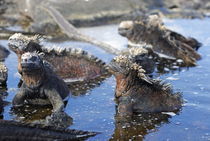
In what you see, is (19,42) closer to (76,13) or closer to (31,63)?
(31,63)

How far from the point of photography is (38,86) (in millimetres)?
6207

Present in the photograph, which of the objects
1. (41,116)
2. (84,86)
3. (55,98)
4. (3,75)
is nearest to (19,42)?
(3,75)

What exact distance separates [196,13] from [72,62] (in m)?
→ 7.97

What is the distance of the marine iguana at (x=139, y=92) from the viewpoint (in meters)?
6.18

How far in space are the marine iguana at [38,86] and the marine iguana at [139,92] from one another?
0.84 m

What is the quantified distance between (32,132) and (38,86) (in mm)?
1342

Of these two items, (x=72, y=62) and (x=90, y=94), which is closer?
(x=90, y=94)

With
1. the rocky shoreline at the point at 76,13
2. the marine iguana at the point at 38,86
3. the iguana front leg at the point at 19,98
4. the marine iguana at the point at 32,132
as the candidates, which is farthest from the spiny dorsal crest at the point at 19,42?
the rocky shoreline at the point at 76,13

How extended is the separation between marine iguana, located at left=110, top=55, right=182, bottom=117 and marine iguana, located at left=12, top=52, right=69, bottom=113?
2.76 ft

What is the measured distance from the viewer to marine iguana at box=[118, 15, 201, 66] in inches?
378

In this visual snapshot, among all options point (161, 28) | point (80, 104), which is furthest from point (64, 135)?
point (161, 28)

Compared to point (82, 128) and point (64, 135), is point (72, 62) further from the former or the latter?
point (64, 135)

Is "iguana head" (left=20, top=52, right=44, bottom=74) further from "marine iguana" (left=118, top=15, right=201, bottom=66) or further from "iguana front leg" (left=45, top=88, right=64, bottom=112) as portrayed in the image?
"marine iguana" (left=118, top=15, right=201, bottom=66)

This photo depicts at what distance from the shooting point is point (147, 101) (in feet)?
A: 20.4
